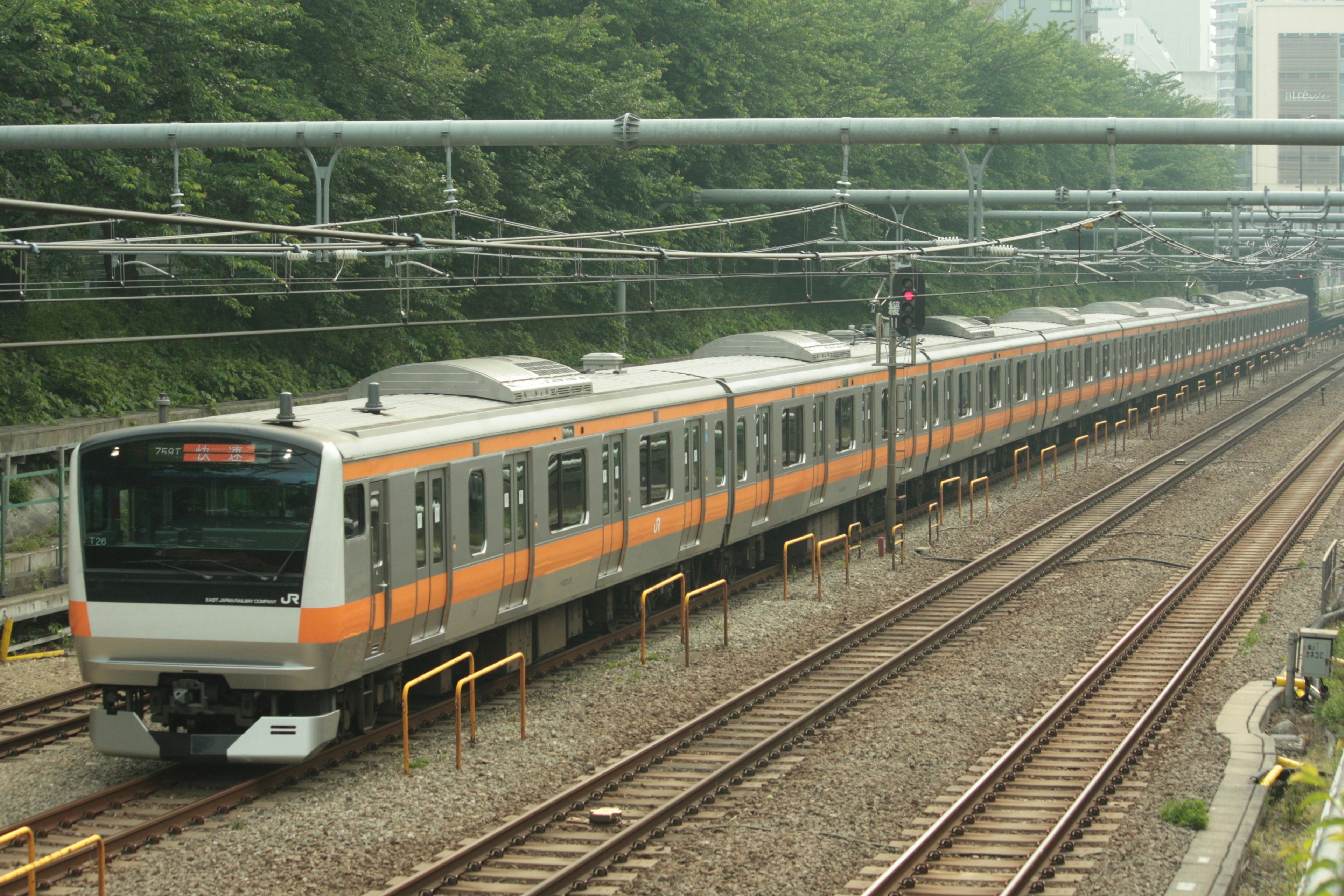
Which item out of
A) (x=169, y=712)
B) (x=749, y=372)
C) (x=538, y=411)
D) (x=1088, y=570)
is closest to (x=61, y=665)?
(x=169, y=712)

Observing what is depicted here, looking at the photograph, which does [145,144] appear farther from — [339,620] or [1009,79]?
[1009,79]

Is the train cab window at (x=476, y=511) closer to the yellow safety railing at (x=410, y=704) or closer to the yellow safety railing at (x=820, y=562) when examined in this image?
the yellow safety railing at (x=410, y=704)

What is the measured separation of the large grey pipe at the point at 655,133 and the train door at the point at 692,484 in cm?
334

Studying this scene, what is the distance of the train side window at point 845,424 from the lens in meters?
21.2

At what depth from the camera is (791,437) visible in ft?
64.7

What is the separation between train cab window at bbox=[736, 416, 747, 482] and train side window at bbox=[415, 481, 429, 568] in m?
6.85

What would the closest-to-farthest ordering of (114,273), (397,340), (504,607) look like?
1. (504,607)
2. (114,273)
3. (397,340)

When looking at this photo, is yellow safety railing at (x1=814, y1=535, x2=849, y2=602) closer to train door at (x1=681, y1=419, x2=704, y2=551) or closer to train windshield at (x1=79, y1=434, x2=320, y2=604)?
train door at (x1=681, y1=419, x2=704, y2=551)

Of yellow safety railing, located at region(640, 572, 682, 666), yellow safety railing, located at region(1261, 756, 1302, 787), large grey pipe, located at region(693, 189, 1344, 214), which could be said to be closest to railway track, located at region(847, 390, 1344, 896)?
yellow safety railing, located at region(1261, 756, 1302, 787)

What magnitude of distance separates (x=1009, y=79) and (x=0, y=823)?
59060 millimetres

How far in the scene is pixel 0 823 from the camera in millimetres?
10070

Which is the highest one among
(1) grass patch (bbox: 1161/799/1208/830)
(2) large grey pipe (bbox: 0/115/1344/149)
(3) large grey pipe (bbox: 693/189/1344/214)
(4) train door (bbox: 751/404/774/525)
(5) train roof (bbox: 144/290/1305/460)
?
(3) large grey pipe (bbox: 693/189/1344/214)

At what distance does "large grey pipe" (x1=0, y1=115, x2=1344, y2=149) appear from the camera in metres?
15.1

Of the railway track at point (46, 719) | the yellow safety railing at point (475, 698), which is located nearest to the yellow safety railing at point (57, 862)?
the yellow safety railing at point (475, 698)
